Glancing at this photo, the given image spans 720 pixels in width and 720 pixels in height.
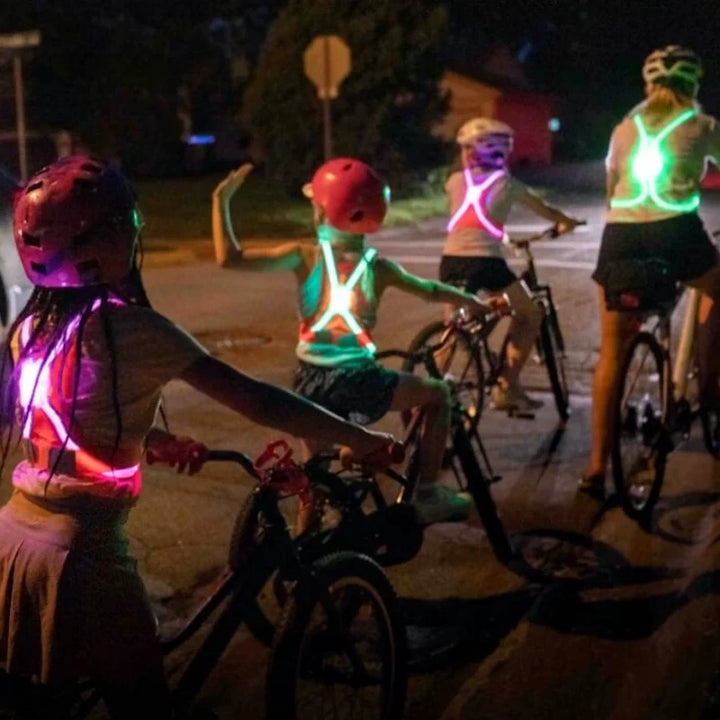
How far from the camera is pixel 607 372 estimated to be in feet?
18.8

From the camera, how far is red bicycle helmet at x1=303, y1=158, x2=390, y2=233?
435 cm

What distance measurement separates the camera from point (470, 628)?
464 cm

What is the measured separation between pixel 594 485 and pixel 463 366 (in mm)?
1146

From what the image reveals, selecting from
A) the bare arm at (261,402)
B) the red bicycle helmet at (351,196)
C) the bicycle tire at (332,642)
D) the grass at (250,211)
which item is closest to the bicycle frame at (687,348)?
the red bicycle helmet at (351,196)

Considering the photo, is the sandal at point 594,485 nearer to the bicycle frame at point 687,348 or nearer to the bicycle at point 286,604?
the bicycle frame at point 687,348

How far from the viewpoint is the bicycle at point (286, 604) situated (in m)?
3.17

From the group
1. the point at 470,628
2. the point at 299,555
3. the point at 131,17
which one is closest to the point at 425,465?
the point at 470,628

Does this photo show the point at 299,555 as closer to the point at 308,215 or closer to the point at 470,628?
the point at 470,628

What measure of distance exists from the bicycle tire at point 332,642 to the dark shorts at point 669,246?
2644 millimetres

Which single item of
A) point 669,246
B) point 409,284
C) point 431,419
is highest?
point 409,284

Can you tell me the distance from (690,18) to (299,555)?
10.8ft

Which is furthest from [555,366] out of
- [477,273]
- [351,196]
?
[351,196]

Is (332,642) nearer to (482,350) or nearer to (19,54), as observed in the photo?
(482,350)

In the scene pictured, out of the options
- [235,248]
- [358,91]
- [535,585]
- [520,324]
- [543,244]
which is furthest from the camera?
[358,91]
